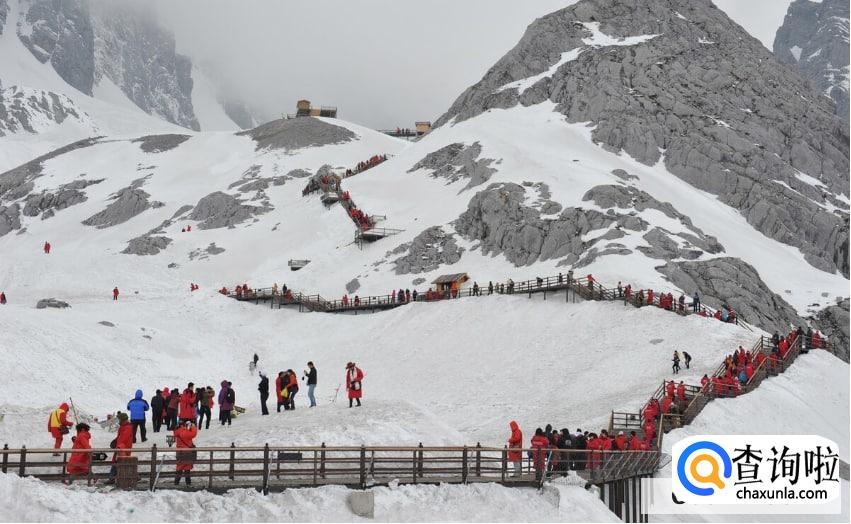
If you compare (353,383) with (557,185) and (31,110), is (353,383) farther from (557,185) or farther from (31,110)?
(31,110)

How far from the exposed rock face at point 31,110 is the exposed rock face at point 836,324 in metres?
157

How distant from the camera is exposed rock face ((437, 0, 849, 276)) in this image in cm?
8244

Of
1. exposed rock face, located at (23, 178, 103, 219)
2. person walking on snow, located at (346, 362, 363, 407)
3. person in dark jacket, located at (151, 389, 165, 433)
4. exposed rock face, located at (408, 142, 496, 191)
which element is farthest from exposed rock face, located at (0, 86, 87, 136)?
person walking on snow, located at (346, 362, 363, 407)

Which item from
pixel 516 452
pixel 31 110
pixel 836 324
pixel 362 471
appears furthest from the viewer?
pixel 31 110

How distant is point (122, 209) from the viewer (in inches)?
3814

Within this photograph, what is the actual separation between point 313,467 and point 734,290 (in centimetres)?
4405

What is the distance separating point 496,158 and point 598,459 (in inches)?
2402

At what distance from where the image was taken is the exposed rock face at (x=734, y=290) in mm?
54300

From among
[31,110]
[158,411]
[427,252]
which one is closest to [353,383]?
[158,411]

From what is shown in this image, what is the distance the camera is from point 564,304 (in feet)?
161

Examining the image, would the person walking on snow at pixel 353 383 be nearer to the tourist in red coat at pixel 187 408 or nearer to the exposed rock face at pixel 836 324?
the tourist in red coat at pixel 187 408

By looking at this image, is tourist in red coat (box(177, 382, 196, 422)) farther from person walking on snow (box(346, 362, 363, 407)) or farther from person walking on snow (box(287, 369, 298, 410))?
person walking on snow (box(346, 362, 363, 407))

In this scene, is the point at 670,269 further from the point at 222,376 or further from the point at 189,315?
the point at 189,315

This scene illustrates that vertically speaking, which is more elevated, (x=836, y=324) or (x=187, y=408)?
(x=836, y=324)
